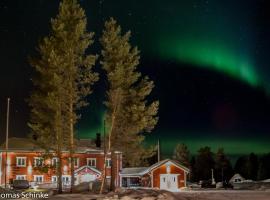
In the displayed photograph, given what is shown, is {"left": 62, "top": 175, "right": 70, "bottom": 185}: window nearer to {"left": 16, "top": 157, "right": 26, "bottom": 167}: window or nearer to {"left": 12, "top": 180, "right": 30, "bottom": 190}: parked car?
{"left": 16, "top": 157, "right": 26, "bottom": 167}: window

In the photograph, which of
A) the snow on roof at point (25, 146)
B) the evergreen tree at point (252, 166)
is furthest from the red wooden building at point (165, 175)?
the evergreen tree at point (252, 166)

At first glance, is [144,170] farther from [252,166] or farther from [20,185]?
[252,166]

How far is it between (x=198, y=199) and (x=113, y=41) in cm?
1620

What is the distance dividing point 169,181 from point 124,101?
3872 centimetres

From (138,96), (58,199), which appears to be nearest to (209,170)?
(138,96)

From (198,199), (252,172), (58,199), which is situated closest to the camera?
(58,199)

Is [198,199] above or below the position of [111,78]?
below

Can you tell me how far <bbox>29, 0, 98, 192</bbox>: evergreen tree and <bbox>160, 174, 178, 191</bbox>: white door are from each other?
3967 centimetres

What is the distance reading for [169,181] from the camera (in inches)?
3344

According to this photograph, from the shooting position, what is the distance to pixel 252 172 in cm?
14200

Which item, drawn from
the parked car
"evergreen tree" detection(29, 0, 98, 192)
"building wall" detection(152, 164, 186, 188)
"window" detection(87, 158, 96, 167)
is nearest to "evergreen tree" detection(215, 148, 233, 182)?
"building wall" detection(152, 164, 186, 188)

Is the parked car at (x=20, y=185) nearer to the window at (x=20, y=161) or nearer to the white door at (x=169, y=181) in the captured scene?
the window at (x=20, y=161)

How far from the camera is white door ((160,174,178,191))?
277 ft

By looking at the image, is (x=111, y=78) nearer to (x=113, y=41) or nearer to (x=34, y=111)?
(x=113, y=41)
